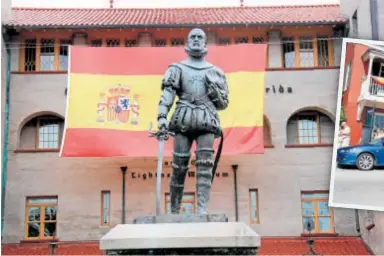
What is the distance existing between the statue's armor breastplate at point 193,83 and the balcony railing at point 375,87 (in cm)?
1322

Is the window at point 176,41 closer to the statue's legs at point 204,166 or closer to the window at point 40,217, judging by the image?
the window at point 40,217

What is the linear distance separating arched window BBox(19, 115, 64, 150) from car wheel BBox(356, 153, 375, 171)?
11.3m

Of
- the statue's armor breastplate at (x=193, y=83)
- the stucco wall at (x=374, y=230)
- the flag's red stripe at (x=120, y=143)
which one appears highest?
the flag's red stripe at (x=120, y=143)

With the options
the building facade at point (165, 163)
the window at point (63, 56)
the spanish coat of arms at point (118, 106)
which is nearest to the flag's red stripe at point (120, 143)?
the spanish coat of arms at point (118, 106)

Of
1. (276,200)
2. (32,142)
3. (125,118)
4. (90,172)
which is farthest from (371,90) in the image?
(32,142)

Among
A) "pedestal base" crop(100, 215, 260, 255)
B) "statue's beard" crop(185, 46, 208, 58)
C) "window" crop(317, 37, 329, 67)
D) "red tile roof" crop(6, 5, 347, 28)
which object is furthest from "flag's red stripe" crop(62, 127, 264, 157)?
"pedestal base" crop(100, 215, 260, 255)

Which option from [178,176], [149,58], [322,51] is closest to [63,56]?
[149,58]

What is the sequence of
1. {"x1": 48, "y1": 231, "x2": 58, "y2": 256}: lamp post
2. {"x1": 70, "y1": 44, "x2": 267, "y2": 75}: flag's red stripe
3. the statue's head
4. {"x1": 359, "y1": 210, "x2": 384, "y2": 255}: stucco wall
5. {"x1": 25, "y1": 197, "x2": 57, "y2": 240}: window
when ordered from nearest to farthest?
the statue's head
{"x1": 48, "y1": 231, "x2": 58, "y2": 256}: lamp post
{"x1": 359, "y1": 210, "x2": 384, "y2": 255}: stucco wall
{"x1": 70, "y1": 44, "x2": 267, "y2": 75}: flag's red stripe
{"x1": 25, "y1": 197, "x2": 57, "y2": 240}: window

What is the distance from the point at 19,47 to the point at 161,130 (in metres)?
19.5

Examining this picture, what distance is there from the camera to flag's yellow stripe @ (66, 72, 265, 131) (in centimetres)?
2397

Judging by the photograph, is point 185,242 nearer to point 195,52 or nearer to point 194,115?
point 194,115

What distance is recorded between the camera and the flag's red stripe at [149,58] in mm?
24438

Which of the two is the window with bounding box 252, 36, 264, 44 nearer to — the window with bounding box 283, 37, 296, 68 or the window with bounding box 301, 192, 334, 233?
the window with bounding box 283, 37, 296, 68

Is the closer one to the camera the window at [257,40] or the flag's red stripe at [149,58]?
the flag's red stripe at [149,58]
